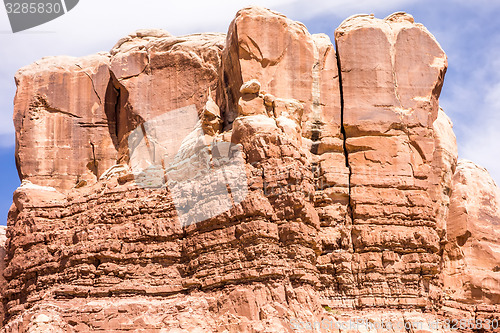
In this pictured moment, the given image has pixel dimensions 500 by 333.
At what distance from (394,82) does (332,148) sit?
3447mm

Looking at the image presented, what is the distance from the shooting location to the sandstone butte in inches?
1454

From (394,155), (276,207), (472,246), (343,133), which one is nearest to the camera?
(276,207)

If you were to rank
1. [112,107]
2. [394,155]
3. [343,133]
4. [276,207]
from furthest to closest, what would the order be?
[112,107], [343,133], [394,155], [276,207]

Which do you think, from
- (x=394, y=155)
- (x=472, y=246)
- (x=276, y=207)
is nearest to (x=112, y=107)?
(x=394, y=155)

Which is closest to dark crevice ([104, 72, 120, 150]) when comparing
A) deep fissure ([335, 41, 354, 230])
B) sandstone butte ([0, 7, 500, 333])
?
sandstone butte ([0, 7, 500, 333])

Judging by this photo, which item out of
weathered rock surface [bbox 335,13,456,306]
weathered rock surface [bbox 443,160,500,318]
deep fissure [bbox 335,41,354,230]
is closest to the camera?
weathered rock surface [bbox 335,13,456,306]

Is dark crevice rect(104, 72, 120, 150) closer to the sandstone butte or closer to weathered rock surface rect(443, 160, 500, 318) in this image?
the sandstone butte

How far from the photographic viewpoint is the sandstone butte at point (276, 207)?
36938 millimetres

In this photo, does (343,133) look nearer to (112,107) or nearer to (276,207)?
(276,207)

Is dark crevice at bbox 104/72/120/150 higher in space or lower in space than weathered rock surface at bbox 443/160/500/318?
higher

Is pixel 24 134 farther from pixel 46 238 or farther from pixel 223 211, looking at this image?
pixel 223 211

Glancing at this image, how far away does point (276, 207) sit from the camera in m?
37.1

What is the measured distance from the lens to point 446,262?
44.2 metres

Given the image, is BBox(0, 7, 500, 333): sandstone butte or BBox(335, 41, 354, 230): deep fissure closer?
BBox(0, 7, 500, 333): sandstone butte
